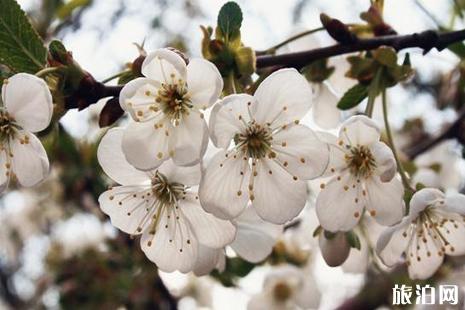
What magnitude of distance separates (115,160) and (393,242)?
0.49 meters

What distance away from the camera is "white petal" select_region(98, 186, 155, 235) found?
1157 mm

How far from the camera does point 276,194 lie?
109cm

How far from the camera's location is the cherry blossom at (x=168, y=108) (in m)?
Result: 0.99

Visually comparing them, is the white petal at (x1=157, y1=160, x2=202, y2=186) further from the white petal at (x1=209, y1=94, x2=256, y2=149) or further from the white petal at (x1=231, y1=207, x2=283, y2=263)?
the white petal at (x1=231, y1=207, x2=283, y2=263)

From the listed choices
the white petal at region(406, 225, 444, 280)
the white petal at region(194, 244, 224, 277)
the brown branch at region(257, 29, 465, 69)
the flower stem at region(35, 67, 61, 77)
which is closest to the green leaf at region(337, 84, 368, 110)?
the brown branch at region(257, 29, 465, 69)

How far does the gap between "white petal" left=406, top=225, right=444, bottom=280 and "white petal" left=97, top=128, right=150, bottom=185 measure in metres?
0.52

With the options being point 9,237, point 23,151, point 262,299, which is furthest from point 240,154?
point 9,237

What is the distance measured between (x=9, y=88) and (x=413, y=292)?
1168mm

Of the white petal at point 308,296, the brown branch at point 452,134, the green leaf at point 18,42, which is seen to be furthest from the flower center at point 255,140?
the brown branch at point 452,134

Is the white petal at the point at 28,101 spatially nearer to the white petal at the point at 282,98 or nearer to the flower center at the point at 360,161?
the white petal at the point at 282,98

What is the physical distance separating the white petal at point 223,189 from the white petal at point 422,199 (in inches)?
10.7

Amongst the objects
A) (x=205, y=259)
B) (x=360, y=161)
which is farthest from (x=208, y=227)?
(x=360, y=161)

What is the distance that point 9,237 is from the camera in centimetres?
364

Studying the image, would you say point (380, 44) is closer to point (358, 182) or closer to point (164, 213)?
point (358, 182)
